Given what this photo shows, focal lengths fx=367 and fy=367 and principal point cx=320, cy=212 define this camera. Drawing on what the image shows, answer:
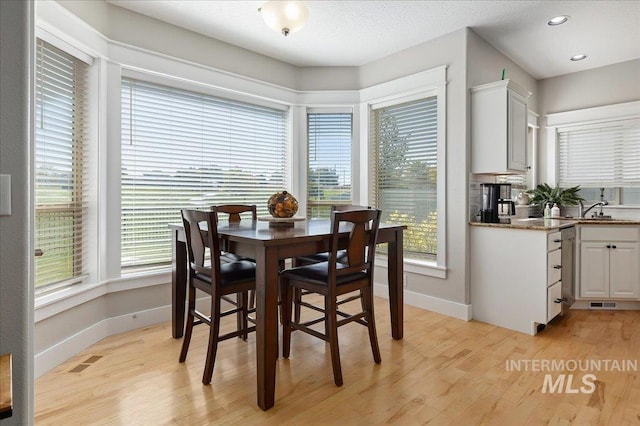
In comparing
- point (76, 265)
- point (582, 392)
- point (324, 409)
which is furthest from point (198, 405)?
point (582, 392)

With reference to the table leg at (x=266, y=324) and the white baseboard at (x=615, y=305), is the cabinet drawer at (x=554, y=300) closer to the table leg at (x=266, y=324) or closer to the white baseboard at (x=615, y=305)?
the white baseboard at (x=615, y=305)

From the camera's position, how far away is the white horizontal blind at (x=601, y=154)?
13.7 ft

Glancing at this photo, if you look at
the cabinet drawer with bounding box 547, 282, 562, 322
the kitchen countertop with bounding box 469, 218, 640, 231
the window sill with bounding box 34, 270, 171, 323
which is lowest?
the cabinet drawer with bounding box 547, 282, 562, 322

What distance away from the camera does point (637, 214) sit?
415 centimetres

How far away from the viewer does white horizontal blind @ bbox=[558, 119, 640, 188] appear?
13.7 feet

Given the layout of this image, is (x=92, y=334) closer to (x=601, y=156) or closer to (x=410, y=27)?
(x=410, y=27)

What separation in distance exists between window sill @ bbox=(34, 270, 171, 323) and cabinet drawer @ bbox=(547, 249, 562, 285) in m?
3.25

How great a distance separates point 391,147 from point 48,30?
312 centimetres

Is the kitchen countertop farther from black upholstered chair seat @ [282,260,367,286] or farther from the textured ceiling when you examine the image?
the textured ceiling

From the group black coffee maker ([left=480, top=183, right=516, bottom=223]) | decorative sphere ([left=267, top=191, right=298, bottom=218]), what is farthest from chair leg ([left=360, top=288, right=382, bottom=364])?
black coffee maker ([left=480, top=183, right=516, bottom=223])

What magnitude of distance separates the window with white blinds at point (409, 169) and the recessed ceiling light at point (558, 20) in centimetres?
114

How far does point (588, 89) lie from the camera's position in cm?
441

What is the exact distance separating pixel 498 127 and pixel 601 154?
2096mm

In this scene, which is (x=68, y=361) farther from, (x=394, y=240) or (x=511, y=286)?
(x=511, y=286)
